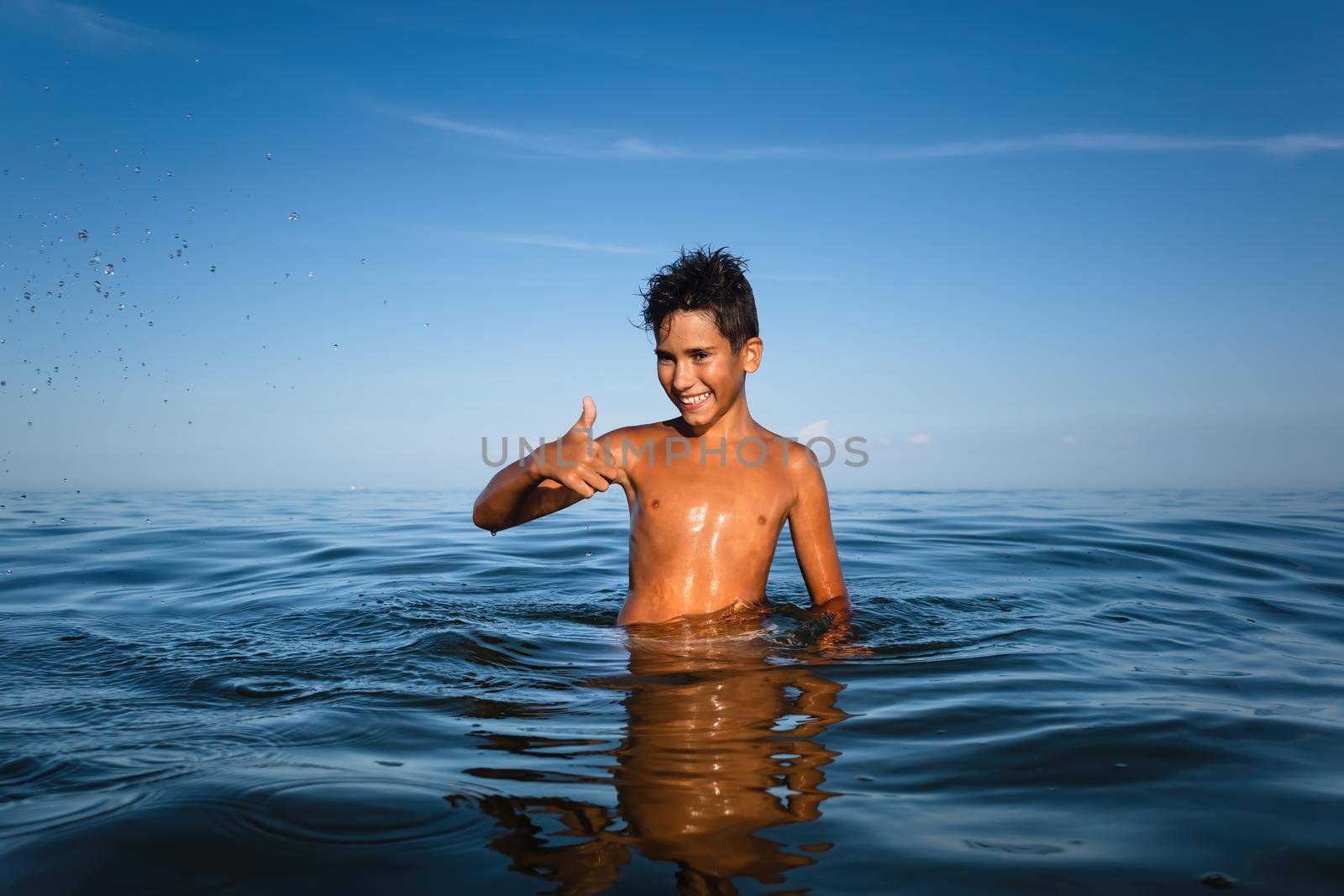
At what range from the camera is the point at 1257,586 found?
6.60 meters

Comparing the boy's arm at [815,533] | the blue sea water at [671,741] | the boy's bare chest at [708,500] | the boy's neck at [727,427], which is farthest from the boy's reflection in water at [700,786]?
the boy's neck at [727,427]

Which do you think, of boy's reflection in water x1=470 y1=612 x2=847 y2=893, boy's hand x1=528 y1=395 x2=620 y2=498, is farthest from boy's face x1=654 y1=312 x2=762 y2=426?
boy's reflection in water x1=470 y1=612 x2=847 y2=893

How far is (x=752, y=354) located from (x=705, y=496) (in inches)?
35.7

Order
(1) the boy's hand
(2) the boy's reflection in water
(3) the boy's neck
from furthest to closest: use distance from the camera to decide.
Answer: (3) the boy's neck < (1) the boy's hand < (2) the boy's reflection in water

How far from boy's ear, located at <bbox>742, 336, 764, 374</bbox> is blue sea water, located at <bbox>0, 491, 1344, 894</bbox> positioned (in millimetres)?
1443

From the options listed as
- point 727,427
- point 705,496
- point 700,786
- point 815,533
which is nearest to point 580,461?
point 705,496

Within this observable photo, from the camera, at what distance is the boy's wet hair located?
15.6ft

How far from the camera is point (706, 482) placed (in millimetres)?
4844

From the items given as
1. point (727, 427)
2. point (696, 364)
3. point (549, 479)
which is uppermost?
point (696, 364)

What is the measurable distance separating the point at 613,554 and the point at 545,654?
4692mm

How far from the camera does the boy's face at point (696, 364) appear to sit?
471 centimetres

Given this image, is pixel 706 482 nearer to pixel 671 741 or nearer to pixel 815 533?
pixel 815 533

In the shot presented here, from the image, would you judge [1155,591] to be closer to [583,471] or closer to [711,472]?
[711,472]

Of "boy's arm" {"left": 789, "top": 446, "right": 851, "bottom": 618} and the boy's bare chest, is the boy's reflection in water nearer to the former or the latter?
the boy's bare chest
